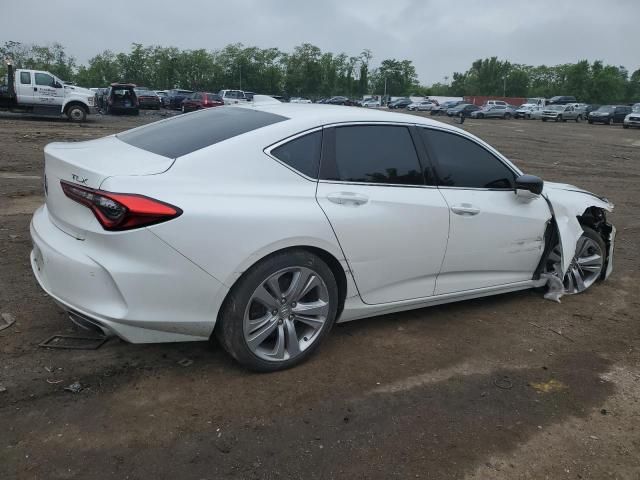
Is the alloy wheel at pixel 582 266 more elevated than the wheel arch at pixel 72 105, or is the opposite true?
the wheel arch at pixel 72 105

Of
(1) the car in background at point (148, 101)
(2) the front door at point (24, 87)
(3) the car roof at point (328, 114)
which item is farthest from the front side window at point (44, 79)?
(3) the car roof at point (328, 114)

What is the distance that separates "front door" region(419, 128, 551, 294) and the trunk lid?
1928 mm

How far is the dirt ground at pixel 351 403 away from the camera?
2520mm

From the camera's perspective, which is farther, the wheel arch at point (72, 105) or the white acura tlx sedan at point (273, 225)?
the wheel arch at point (72, 105)

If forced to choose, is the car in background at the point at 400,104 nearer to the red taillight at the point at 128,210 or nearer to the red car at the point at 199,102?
the red car at the point at 199,102

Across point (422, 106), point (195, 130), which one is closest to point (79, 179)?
point (195, 130)

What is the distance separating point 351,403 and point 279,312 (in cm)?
64

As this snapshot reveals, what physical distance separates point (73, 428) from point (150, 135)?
1.86 meters

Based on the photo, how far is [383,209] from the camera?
346 cm

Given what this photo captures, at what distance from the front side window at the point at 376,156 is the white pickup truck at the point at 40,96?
21.6 metres

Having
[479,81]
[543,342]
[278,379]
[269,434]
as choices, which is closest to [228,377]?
[278,379]

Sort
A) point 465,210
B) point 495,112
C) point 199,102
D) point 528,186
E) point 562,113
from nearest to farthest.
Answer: point 465,210 < point 528,186 < point 199,102 < point 562,113 < point 495,112

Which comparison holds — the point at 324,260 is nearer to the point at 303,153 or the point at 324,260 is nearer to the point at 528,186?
the point at 303,153

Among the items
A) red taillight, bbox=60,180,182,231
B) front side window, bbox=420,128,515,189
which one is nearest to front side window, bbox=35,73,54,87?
front side window, bbox=420,128,515,189
